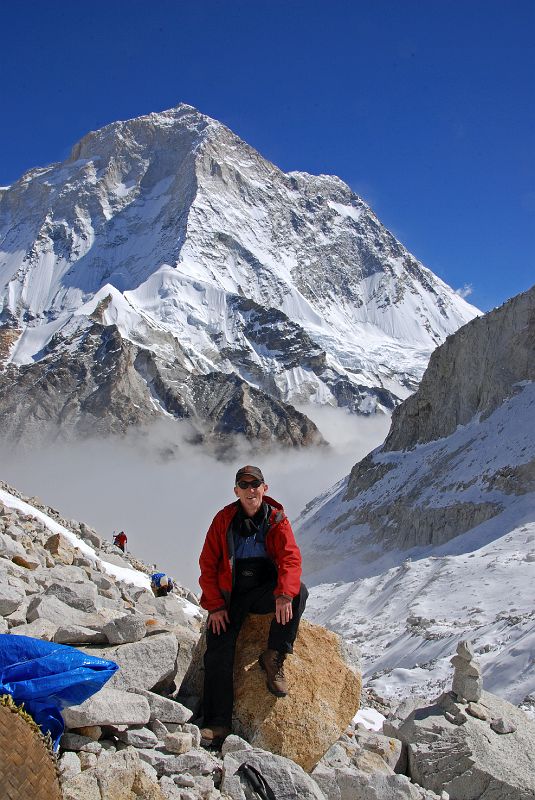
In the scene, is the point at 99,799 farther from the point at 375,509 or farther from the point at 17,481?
the point at 17,481

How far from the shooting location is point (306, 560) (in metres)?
52.7

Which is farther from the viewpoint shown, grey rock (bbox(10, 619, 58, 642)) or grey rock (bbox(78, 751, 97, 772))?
grey rock (bbox(10, 619, 58, 642))

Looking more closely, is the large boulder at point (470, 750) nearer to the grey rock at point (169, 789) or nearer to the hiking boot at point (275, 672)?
the hiking boot at point (275, 672)

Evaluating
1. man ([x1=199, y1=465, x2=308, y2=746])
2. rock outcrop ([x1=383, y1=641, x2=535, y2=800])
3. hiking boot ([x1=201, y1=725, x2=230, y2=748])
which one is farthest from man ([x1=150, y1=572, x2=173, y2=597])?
hiking boot ([x1=201, y1=725, x2=230, y2=748])

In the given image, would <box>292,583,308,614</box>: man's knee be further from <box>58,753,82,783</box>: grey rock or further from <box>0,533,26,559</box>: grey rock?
<box>0,533,26,559</box>: grey rock

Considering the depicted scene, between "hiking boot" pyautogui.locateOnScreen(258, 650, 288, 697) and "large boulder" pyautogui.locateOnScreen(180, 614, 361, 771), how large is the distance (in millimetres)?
94

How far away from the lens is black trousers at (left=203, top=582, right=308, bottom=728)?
212 inches

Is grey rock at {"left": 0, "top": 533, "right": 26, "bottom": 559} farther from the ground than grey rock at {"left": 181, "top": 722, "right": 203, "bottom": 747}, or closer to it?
farther from the ground

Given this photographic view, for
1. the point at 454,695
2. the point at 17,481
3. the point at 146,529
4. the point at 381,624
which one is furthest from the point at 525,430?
the point at 17,481

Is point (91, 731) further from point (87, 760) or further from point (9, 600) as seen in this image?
point (9, 600)

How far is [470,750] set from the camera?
625cm

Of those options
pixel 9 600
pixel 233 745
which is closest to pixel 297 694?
pixel 233 745

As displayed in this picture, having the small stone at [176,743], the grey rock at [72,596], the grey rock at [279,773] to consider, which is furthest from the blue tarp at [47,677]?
the grey rock at [72,596]

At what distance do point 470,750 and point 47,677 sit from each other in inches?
160
